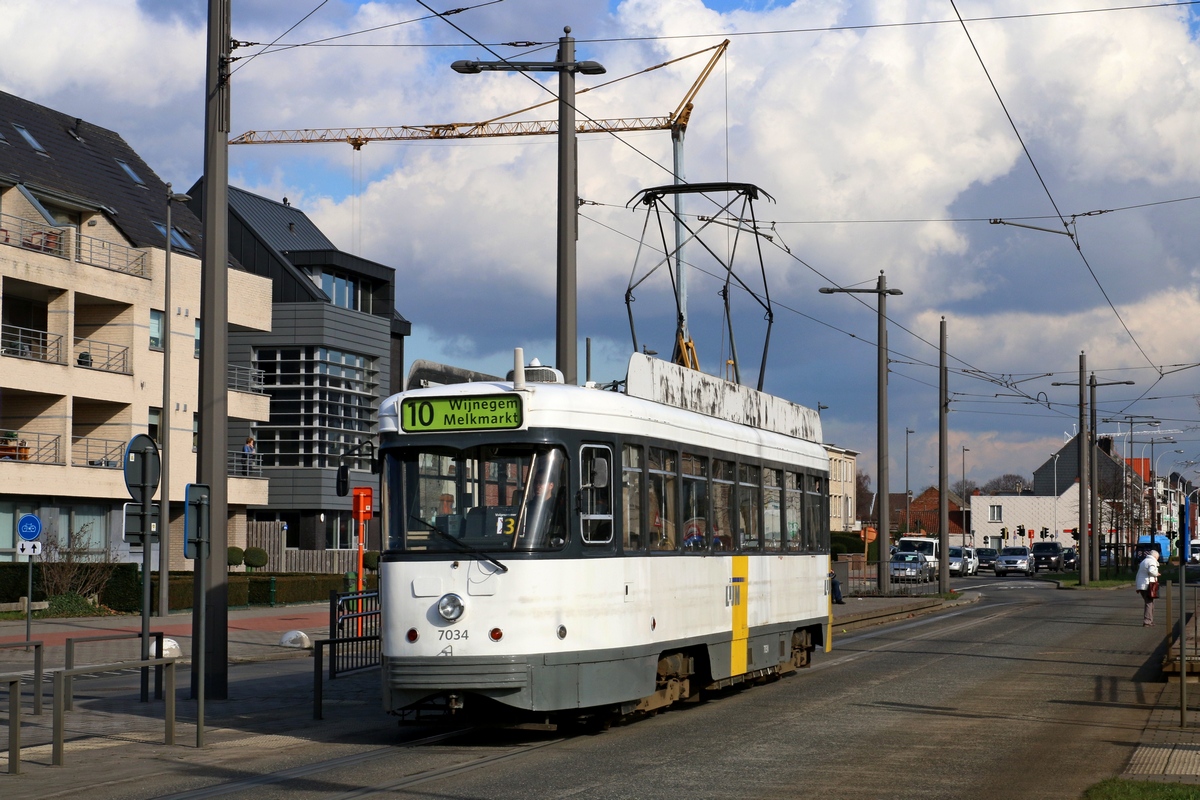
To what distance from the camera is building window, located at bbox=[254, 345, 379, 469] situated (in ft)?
202

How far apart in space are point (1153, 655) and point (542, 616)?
555 inches

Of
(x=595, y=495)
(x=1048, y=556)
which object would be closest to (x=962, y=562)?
(x=1048, y=556)

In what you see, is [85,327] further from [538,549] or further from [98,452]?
[538,549]

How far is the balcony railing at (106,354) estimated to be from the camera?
44969 millimetres

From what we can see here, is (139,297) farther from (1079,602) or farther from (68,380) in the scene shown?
(1079,602)

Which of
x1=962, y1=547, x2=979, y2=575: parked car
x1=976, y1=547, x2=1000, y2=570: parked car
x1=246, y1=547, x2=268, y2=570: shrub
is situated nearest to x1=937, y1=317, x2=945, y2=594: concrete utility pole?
x1=246, y1=547, x2=268, y2=570: shrub

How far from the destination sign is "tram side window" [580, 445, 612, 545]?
28.8 inches

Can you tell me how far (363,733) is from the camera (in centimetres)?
1395

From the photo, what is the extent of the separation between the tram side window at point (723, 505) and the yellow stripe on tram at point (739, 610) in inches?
12.5

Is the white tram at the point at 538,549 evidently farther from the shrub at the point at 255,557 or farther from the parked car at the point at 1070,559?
the parked car at the point at 1070,559

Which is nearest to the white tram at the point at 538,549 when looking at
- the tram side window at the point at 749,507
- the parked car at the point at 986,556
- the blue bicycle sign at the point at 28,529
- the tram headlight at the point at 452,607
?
the tram headlight at the point at 452,607

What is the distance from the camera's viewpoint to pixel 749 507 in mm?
16953

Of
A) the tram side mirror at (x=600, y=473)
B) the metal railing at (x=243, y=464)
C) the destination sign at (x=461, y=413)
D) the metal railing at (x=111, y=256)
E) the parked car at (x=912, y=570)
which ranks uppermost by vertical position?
the metal railing at (x=111, y=256)

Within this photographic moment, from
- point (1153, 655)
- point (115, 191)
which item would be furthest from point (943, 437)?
point (115, 191)
